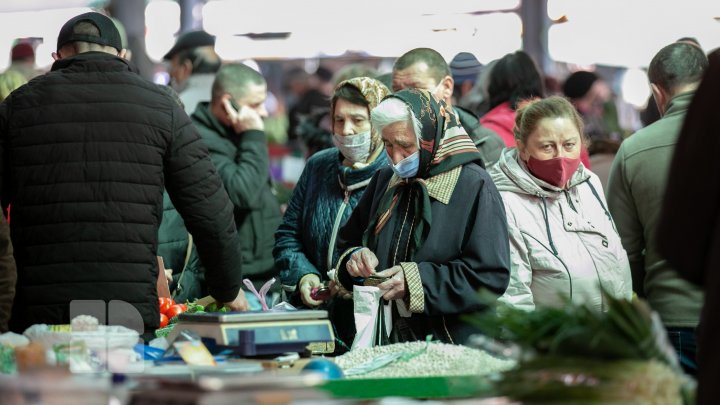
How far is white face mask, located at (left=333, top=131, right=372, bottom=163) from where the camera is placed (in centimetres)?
513

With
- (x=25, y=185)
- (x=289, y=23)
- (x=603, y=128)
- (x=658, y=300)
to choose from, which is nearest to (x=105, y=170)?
(x=25, y=185)

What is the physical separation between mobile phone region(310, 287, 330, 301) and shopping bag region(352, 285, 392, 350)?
0.52 meters

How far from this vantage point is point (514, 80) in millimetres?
6598

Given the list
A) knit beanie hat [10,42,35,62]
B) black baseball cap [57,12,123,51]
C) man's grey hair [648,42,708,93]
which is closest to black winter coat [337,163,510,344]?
black baseball cap [57,12,123,51]

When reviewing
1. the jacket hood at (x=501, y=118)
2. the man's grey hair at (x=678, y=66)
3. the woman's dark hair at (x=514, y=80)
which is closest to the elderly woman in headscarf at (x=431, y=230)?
the man's grey hair at (x=678, y=66)

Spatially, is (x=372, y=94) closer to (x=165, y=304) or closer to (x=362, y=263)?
(x=362, y=263)

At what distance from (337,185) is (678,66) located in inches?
63.4

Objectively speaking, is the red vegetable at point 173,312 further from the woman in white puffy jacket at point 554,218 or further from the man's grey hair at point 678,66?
the man's grey hair at point 678,66

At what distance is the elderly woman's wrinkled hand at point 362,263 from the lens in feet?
14.2

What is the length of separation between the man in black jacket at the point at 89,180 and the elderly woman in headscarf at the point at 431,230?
0.70 metres

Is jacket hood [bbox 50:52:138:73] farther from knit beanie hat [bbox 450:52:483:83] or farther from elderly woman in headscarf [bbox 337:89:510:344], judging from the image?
knit beanie hat [bbox 450:52:483:83]

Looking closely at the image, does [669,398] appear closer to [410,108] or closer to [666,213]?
[666,213]

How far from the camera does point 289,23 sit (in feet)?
55.2

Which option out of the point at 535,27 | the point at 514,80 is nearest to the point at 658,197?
the point at 514,80
